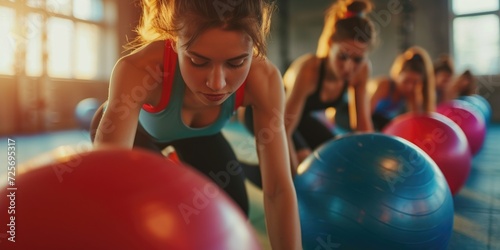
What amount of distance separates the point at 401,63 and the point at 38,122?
5890 mm

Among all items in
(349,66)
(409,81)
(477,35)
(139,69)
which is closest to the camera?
(139,69)

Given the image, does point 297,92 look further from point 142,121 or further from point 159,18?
point 159,18

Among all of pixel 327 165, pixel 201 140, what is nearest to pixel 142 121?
pixel 201 140

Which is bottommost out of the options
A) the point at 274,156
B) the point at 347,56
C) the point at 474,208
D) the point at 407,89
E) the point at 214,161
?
the point at 474,208

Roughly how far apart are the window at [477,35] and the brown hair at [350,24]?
26.0 ft

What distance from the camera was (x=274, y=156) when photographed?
4.10ft

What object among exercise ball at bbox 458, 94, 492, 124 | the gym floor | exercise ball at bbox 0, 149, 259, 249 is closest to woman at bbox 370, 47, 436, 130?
the gym floor

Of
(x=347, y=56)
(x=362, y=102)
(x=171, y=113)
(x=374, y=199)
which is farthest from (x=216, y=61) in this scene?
(x=362, y=102)

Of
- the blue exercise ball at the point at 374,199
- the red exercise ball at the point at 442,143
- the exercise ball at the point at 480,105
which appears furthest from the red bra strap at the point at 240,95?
the exercise ball at the point at 480,105

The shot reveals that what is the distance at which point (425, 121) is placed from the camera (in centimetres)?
243

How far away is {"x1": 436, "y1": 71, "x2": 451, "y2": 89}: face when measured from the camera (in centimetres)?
514

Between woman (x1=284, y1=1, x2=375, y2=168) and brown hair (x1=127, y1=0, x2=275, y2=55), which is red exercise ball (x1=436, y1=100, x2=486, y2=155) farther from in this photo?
brown hair (x1=127, y1=0, x2=275, y2=55)

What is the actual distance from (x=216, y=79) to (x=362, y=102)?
186 cm

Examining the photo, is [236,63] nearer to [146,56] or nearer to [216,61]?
[216,61]
